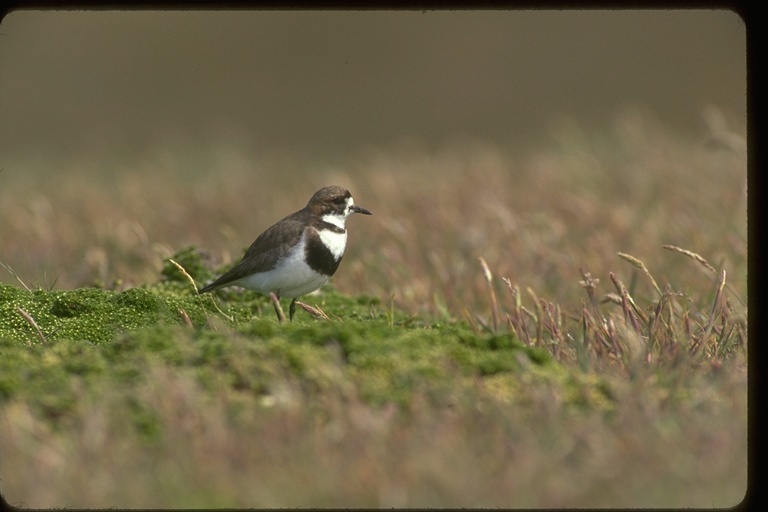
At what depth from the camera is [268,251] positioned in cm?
663

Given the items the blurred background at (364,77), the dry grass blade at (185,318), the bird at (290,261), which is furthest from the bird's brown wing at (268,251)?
the blurred background at (364,77)

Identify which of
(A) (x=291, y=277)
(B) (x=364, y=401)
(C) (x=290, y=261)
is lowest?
(B) (x=364, y=401)

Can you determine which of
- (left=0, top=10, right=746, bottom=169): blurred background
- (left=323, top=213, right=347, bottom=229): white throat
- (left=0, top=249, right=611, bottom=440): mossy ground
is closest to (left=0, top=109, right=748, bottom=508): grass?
(left=0, top=249, right=611, bottom=440): mossy ground

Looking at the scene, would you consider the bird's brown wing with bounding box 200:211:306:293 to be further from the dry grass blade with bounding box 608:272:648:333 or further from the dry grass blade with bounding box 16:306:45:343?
the dry grass blade with bounding box 608:272:648:333

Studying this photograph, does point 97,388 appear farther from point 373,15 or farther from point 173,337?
point 373,15

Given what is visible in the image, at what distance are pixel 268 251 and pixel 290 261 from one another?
6.7 inches

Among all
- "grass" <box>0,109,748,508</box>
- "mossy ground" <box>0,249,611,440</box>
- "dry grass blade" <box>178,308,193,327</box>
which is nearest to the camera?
"grass" <box>0,109,748,508</box>

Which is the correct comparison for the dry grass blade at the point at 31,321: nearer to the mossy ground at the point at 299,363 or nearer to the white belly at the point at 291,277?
the mossy ground at the point at 299,363

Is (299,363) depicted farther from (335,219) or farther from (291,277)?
(335,219)

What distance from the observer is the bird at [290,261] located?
6.58m

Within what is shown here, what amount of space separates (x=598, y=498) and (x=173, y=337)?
2101mm

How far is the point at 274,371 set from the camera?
4.21 m

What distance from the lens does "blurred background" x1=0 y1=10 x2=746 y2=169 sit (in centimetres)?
2630

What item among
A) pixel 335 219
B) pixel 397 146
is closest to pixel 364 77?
pixel 397 146
